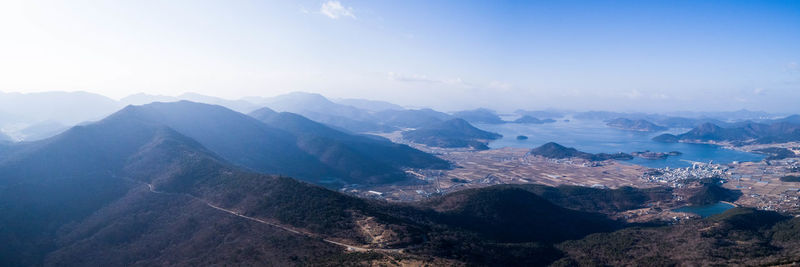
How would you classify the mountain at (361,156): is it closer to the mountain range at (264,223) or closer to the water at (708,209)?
the mountain range at (264,223)

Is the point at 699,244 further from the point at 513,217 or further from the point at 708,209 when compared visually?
the point at 708,209

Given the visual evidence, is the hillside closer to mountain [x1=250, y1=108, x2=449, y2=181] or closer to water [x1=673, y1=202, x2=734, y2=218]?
mountain [x1=250, y1=108, x2=449, y2=181]

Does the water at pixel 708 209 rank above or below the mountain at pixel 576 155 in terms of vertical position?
below

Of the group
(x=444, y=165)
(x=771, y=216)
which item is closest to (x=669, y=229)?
(x=771, y=216)

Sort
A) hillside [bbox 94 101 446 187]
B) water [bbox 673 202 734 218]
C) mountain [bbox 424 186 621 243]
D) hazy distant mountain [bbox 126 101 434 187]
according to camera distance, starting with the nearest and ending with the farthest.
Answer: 1. mountain [bbox 424 186 621 243]
2. water [bbox 673 202 734 218]
3. hillside [bbox 94 101 446 187]
4. hazy distant mountain [bbox 126 101 434 187]

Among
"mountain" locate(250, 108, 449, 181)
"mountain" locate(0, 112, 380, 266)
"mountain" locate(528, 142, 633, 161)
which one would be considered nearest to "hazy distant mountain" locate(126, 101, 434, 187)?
"mountain" locate(250, 108, 449, 181)

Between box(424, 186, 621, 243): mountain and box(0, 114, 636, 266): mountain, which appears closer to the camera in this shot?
box(0, 114, 636, 266): mountain

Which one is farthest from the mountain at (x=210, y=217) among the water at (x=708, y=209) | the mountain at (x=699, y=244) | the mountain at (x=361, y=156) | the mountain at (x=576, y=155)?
the mountain at (x=576, y=155)

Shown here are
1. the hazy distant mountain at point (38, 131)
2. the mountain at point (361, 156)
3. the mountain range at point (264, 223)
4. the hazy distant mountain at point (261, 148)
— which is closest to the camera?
the mountain range at point (264, 223)

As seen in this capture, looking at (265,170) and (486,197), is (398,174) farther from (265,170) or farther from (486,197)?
(486,197)

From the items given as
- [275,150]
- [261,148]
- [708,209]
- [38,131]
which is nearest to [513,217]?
[708,209]

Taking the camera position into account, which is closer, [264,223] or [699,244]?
[699,244]
